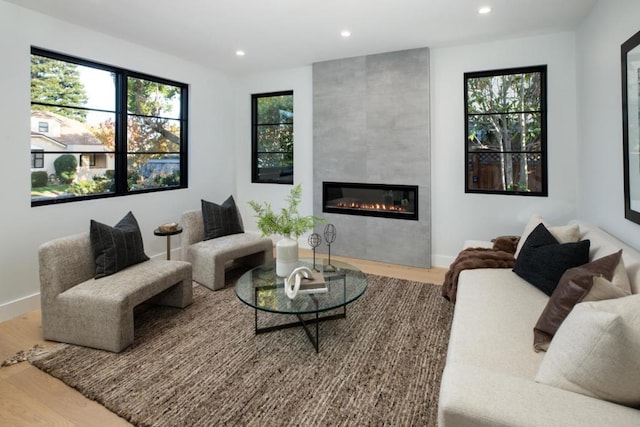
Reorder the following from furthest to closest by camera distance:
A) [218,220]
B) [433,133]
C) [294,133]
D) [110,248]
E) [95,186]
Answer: [294,133]
[433,133]
[218,220]
[95,186]
[110,248]

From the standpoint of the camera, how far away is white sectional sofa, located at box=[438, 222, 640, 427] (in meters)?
1.19

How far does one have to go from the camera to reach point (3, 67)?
3150 millimetres

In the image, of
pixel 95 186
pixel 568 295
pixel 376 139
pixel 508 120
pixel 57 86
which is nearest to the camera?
pixel 568 295

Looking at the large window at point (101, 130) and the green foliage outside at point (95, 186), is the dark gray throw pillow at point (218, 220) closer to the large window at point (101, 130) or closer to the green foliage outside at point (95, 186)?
the large window at point (101, 130)

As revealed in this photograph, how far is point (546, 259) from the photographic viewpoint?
8.29 ft

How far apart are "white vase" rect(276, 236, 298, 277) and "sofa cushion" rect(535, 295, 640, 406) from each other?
2.00 m

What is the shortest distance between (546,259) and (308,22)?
304 centimetres

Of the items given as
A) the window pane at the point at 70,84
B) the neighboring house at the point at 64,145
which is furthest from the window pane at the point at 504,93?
the neighboring house at the point at 64,145

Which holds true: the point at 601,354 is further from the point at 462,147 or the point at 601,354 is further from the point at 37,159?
the point at 37,159

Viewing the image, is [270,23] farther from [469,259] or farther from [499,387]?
[499,387]

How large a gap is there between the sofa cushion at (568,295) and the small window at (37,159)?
167 inches

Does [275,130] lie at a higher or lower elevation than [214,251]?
higher

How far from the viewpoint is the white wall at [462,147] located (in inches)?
158

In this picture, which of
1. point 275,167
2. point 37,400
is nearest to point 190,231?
point 275,167
